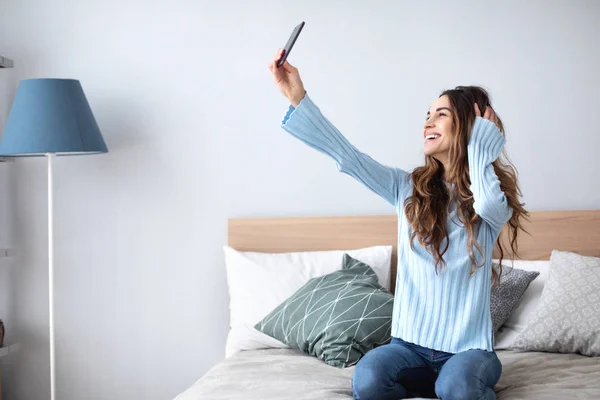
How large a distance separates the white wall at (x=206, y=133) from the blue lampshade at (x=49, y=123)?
267 millimetres

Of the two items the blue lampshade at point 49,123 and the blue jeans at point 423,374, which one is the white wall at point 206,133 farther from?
the blue jeans at point 423,374

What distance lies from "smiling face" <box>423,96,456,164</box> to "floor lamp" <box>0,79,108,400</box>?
4.57 ft

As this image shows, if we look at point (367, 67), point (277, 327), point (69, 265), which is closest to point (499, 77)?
point (367, 67)

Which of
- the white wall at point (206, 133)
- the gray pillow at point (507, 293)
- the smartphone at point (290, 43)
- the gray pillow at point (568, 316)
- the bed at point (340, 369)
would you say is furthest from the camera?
the white wall at point (206, 133)

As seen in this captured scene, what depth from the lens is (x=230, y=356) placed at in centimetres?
246

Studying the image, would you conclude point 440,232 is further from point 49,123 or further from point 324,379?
point 49,123

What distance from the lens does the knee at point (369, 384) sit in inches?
67.5

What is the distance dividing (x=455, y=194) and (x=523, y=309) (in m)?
0.70

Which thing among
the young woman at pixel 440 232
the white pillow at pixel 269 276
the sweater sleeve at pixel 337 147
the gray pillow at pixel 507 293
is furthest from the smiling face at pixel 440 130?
the white pillow at pixel 269 276

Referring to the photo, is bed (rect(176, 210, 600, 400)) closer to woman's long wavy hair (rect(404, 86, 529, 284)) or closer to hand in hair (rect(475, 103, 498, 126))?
woman's long wavy hair (rect(404, 86, 529, 284))

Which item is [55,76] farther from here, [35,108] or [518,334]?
[518,334]

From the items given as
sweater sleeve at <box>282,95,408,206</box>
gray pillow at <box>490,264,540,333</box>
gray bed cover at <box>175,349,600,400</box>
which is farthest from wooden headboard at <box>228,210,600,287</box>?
sweater sleeve at <box>282,95,408,206</box>

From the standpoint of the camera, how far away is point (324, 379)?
2006 mm

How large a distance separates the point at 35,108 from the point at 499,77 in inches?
69.5
